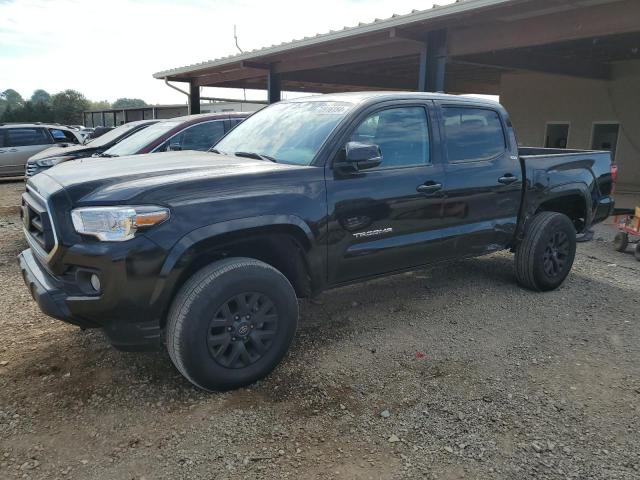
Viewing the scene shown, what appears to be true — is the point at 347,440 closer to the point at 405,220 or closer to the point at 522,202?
the point at 405,220

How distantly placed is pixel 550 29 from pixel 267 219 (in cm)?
714

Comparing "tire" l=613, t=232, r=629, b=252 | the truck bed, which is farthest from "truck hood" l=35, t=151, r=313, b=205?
"tire" l=613, t=232, r=629, b=252

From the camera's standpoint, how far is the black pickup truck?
287cm

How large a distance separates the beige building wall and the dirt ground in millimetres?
10823

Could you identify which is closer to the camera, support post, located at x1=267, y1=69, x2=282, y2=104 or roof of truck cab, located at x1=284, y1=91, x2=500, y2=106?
roof of truck cab, located at x1=284, y1=91, x2=500, y2=106

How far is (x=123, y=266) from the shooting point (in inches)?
110

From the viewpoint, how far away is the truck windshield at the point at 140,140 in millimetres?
7123

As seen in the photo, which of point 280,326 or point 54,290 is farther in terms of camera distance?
point 280,326

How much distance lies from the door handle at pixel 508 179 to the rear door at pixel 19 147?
1372cm

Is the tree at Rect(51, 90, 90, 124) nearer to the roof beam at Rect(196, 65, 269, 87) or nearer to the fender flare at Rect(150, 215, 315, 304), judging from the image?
the roof beam at Rect(196, 65, 269, 87)

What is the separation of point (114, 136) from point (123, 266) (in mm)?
7125

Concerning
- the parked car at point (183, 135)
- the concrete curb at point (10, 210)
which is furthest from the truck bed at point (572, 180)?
the concrete curb at point (10, 210)

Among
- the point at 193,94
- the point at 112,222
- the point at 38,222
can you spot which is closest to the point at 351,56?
the point at 193,94

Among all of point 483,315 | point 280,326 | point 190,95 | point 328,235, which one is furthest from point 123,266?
point 190,95
